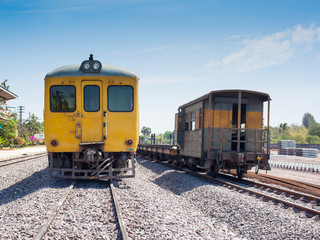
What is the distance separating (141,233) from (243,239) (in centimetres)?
179

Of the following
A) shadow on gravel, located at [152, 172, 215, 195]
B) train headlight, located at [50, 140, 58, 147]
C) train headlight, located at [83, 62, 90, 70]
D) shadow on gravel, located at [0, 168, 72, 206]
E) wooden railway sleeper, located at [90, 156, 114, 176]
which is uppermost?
train headlight, located at [83, 62, 90, 70]

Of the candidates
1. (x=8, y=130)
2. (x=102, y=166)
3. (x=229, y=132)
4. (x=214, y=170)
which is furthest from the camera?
(x=8, y=130)

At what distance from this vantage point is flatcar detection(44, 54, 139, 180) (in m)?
8.12

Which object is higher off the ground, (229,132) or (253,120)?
(253,120)

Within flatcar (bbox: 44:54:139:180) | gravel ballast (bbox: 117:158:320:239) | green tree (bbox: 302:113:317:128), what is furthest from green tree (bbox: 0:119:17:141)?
green tree (bbox: 302:113:317:128)

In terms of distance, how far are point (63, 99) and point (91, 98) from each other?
31.1 inches

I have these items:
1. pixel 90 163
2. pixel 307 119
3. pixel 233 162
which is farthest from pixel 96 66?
pixel 307 119

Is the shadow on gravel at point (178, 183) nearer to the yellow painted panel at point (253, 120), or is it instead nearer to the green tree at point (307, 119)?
the yellow painted panel at point (253, 120)

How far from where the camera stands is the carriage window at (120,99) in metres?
8.33

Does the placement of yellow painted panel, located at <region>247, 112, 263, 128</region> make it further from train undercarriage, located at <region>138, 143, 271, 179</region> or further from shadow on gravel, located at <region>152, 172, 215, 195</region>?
shadow on gravel, located at <region>152, 172, 215, 195</region>

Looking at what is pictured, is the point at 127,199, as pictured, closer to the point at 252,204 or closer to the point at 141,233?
the point at 141,233

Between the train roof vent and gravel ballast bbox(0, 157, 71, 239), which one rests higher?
the train roof vent

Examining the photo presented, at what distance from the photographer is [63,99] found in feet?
27.0

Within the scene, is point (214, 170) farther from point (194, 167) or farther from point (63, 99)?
point (63, 99)
